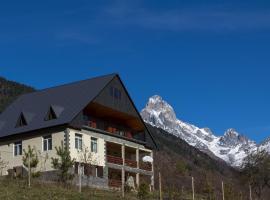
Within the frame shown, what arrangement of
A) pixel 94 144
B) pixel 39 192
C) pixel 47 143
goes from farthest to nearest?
pixel 94 144
pixel 47 143
pixel 39 192

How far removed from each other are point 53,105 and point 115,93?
6555 millimetres

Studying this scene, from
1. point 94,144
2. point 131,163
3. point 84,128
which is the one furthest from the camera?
point 131,163

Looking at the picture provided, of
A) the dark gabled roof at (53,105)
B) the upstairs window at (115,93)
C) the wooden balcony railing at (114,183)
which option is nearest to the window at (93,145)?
the wooden balcony railing at (114,183)

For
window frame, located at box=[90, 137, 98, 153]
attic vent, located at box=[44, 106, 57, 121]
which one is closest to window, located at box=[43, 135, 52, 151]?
attic vent, located at box=[44, 106, 57, 121]

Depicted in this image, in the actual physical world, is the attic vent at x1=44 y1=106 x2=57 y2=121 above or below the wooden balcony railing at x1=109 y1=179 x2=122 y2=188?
above

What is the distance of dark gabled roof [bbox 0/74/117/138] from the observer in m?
62.1

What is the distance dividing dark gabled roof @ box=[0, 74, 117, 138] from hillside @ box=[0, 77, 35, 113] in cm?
5992

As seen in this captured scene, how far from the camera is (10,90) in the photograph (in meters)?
140

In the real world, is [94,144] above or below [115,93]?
below

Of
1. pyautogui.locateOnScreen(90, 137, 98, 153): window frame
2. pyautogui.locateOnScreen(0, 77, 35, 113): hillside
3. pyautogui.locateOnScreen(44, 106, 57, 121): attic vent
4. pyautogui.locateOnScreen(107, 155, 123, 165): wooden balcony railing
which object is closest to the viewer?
pyautogui.locateOnScreen(44, 106, 57, 121): attic vent

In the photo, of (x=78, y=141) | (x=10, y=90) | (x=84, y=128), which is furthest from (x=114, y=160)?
(x=10, y=90)

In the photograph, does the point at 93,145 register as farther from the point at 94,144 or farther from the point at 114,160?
the point at 114,160

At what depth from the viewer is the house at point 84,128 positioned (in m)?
61.2

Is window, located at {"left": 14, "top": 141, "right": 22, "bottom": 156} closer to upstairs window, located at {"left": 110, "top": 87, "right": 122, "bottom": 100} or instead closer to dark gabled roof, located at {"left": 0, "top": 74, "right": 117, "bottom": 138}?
dark gabled roof, located at {"left": 0, "top": 74, "right": 117, "bottom": 138}
